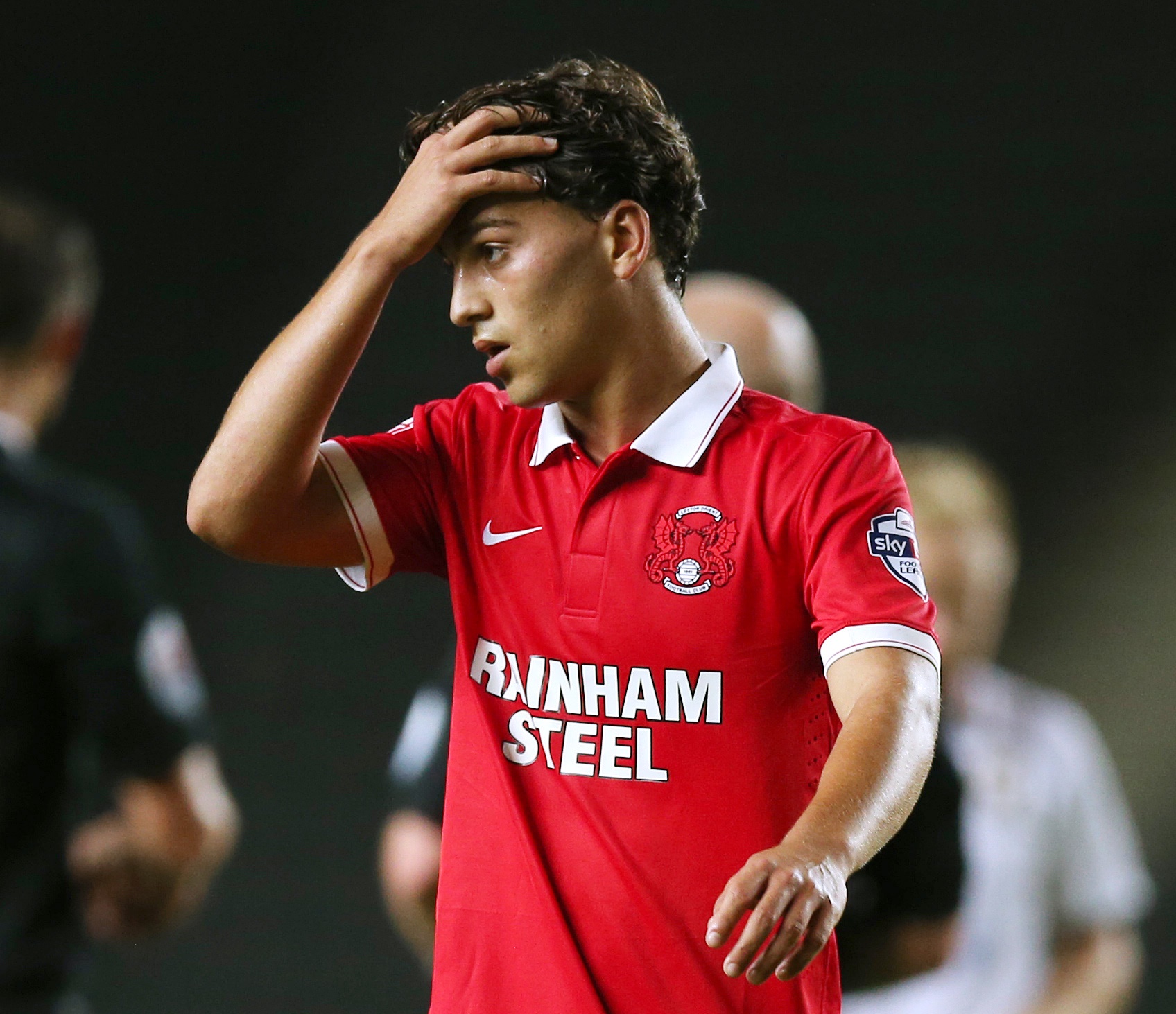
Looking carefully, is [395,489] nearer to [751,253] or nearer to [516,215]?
[516,215]

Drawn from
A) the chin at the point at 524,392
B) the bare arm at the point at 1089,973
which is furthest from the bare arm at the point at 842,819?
the bare arm at the point at 1089,973

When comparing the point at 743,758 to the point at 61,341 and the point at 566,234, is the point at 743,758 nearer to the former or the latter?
the point at 566,234

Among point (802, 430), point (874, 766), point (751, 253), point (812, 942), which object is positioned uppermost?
point (751, 253)

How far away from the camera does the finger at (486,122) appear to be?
52.0 inches

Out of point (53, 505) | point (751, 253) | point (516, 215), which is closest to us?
point (516, 215)

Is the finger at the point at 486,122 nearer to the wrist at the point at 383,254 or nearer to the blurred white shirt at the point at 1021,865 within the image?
the wrist at the point at 383,254

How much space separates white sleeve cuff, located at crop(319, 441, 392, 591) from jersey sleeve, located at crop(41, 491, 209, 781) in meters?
0.75

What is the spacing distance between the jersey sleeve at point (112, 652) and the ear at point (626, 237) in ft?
3.25

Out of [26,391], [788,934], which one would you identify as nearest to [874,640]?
[788,934]

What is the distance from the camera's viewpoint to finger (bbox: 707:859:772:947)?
1.00 metres

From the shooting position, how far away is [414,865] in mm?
1991

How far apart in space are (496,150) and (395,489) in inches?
12.7

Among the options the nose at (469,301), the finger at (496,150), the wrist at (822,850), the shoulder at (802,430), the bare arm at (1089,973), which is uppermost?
the finger at (496,150)

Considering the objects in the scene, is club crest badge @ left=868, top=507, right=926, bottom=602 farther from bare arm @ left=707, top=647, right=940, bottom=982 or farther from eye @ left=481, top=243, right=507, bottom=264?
eye @ left=481, top=243, right=507, bottom=264
